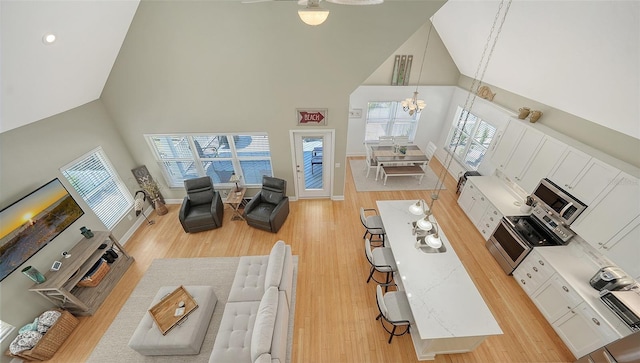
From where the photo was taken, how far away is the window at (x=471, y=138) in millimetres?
5867

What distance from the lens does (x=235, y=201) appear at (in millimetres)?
5207

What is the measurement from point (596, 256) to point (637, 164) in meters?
1.40

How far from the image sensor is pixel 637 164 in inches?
119

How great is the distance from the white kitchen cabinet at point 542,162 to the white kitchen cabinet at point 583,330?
2.01 metres

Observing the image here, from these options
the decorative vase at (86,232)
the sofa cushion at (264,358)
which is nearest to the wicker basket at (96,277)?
the decorative vase at (86,232)

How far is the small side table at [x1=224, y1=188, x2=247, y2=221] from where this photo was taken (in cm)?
520

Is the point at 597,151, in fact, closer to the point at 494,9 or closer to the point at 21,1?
the point at 494,9

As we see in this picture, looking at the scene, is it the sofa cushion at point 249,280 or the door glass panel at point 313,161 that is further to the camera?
the door glass panel at point 313,161

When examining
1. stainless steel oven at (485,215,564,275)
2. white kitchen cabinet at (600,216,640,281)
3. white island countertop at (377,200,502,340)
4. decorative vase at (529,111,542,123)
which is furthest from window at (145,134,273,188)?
white kitchen cabinet at (600,216,640,281)

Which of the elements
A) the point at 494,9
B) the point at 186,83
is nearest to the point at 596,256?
the point at 494,9

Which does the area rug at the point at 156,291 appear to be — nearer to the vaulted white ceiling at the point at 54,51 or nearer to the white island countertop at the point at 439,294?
the white island countertop at the point at 439,294

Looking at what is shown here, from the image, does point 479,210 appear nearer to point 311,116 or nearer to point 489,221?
point 489,221

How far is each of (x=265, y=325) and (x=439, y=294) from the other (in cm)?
228

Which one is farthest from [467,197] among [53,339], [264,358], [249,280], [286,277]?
[53,339]
